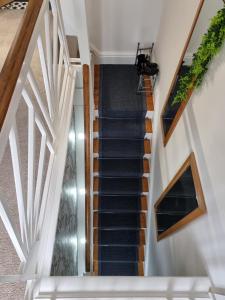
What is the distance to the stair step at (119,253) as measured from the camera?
14.4 ft

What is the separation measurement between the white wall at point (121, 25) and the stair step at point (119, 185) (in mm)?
2131

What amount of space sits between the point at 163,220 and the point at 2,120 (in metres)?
2.83

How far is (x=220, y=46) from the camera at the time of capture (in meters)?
1.55

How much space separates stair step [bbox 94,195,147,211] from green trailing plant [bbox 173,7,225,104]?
102 inches

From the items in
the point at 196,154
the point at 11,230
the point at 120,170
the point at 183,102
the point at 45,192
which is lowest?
the point at 11,230

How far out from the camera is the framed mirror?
1.84 m

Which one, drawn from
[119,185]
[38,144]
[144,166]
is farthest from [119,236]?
[38,144]

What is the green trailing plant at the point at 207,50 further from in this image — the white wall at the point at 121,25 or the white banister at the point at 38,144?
the white wall at the point at 121,25

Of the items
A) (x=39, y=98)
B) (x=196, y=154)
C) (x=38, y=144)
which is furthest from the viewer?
(x=196, y=154)

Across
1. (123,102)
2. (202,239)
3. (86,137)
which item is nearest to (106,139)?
(123,102)

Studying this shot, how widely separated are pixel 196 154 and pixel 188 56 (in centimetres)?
93

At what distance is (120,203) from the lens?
172 inches

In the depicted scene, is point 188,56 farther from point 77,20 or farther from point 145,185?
point 145,185

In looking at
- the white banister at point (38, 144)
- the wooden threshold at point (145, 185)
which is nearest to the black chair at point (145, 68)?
the wooden threshold at point (145, 185)
